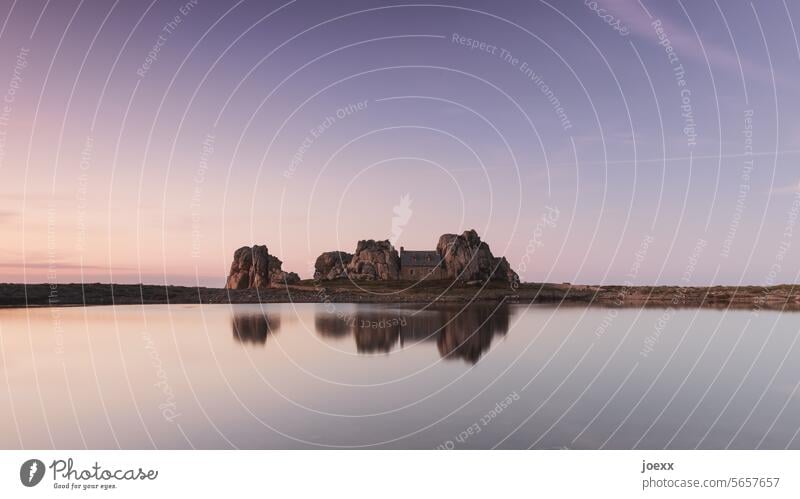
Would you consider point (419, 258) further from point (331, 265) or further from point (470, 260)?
point (331, 265)

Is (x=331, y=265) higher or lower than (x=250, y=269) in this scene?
higher

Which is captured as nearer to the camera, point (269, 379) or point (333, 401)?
point (333, 401)

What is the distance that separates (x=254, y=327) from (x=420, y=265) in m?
92.3

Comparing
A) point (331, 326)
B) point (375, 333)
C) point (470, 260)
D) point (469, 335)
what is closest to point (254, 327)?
point (331, 326)

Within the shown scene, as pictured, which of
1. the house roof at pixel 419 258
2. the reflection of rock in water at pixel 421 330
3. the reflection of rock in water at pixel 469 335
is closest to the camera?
→ the reflection of rock in water at pixel 469 335

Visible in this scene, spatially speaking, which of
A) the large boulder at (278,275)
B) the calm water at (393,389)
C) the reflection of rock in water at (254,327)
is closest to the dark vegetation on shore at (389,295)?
the large boulder at (278,275)

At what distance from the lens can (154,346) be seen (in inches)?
1543

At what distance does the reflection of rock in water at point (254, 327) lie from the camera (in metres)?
42.8

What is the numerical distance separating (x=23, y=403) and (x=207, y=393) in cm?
666

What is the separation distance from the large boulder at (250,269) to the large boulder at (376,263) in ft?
68.5

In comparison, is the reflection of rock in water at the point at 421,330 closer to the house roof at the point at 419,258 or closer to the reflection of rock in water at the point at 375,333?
the reflection of rock in water at the point at 375,333

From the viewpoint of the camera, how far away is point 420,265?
142m
